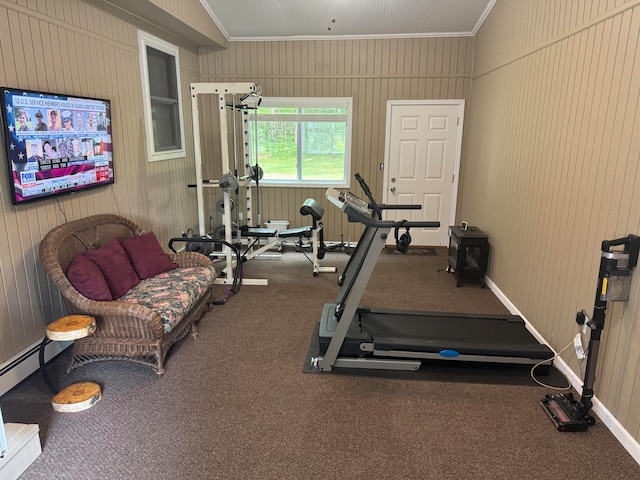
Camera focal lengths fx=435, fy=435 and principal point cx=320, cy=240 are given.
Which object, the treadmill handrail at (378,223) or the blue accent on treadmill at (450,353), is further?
the blue accent on treadmill at (450,353)

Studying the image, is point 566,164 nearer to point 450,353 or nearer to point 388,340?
point 450,353

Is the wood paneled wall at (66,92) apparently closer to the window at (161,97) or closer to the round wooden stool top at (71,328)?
the window at (161,97)

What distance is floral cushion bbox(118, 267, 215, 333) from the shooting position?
311cm

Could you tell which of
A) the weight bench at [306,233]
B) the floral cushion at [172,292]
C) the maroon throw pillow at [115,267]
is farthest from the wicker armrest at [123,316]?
the weight bench at [306,233]

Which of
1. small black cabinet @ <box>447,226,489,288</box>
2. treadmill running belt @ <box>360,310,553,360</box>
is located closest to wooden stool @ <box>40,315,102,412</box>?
treadmill running belt @ <box>360,310,553,360</box>

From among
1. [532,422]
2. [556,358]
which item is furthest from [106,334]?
[556,358]

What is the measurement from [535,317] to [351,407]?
1.91 meters

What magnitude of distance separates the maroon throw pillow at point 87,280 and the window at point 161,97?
1.95 m

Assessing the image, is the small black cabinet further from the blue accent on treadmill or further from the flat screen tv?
the flat screen tv

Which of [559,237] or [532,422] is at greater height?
[559,237]

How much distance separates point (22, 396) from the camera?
2771 millimetres

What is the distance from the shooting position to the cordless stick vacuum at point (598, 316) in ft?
7.59

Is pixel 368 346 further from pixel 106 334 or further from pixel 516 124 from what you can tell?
pixel 516 124

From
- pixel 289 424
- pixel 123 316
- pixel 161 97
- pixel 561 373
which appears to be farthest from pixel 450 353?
pixel 161 97
